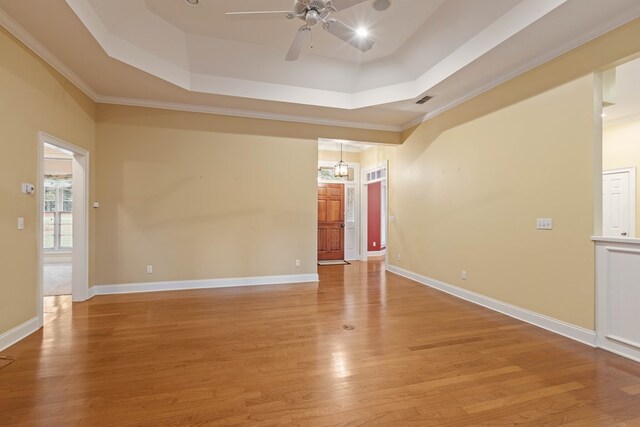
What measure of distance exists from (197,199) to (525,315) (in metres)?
5.09

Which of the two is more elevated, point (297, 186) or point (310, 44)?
point (310, 44)

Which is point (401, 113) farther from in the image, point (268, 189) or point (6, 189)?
point (6, 189)

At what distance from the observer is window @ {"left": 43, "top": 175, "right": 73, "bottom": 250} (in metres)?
7.84

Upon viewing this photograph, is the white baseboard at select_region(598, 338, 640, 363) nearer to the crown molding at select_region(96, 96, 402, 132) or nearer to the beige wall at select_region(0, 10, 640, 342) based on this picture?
the beige wall at select_region(0, 10, 640, 342)

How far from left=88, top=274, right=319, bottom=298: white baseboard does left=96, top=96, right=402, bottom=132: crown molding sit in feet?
9.62

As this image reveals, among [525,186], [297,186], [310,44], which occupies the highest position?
[310,44]

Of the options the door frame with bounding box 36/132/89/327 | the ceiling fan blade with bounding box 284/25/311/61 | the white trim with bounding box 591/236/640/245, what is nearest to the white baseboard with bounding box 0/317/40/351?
the door frame with bounding box 36/132/89/327

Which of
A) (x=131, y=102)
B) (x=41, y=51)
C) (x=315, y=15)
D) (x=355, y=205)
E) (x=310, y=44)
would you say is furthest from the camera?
(x=355, y=205)

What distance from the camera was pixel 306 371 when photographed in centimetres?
240

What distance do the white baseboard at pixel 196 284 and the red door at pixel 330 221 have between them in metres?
2.49

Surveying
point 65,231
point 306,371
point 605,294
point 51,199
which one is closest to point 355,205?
point 605,294

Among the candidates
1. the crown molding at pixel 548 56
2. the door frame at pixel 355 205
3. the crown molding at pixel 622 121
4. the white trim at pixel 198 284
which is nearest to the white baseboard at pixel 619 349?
the crown molding at pixel 548 56

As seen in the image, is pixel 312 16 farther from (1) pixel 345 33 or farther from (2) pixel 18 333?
(2) pixel 18 333

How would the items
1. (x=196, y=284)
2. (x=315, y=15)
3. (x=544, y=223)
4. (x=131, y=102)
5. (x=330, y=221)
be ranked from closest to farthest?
(x=315, y=15), (x=544, y=223), (x=131, y=102), (x=196, y=284), (x=330, y=221)
